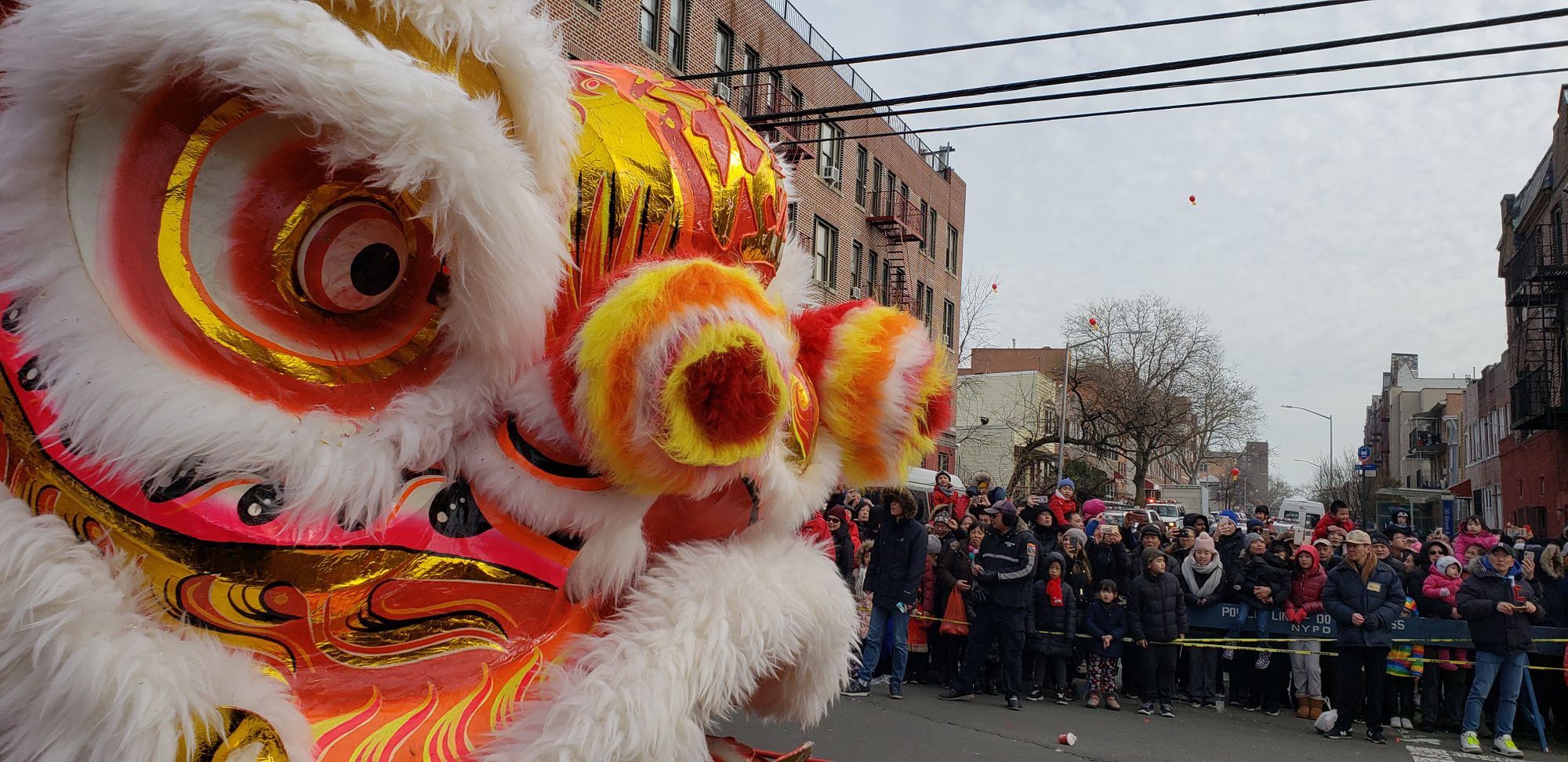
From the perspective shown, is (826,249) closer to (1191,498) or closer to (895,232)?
(895,232)

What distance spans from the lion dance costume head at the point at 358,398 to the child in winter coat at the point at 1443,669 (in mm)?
8836

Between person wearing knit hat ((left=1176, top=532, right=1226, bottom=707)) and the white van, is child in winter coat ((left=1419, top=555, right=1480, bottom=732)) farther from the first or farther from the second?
the white van

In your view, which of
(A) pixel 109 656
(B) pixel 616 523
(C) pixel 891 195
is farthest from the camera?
(C) pixel 891 195

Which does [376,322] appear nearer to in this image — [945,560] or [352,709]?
[352,709]

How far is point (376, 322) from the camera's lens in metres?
1.69

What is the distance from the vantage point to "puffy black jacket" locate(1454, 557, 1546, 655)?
755 cm

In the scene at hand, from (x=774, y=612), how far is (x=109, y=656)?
3.59ft

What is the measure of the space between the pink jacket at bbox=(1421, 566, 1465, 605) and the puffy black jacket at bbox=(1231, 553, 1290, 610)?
1.17 metres

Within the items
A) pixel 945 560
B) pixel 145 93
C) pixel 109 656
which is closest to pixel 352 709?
pixel 109 656

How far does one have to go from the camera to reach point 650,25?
17891 millimetres

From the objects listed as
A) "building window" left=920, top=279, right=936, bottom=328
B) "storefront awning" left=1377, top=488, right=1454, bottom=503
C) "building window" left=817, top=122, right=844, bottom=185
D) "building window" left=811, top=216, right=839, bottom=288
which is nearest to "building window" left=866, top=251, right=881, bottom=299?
"building window" left=811, top=216, right=839, bottom=288

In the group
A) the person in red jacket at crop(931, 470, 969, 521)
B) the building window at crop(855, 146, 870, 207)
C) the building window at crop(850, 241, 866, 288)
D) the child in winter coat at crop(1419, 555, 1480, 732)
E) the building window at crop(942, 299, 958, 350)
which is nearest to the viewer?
the child in winter coat at crop(1419, 555, 1480, 732)

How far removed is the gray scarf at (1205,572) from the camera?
9.35 meters

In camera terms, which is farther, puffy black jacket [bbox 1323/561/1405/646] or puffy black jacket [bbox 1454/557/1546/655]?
puffy black jacket [bbox 1323/561/1405/646]
